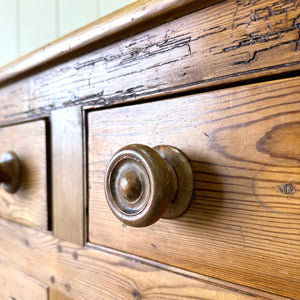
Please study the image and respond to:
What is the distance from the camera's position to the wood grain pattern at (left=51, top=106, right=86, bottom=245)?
426 mm

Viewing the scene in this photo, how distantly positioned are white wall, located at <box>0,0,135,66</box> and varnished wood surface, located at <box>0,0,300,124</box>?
332mm

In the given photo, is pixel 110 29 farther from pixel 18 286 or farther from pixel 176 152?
pixel 18 286

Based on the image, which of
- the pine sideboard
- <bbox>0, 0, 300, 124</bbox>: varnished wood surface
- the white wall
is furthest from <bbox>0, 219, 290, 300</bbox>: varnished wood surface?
the white wall

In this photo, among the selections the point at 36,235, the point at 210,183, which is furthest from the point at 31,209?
the point at 210,183

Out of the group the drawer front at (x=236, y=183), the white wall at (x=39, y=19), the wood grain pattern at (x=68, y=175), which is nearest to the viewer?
the drawer front at (x=236, y=183)

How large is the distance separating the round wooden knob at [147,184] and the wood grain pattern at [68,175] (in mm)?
141

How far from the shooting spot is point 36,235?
498mm

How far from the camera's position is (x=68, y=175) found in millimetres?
443

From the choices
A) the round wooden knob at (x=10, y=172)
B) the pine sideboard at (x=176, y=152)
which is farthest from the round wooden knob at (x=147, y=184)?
the round wooden knob at (x=10, y=172)

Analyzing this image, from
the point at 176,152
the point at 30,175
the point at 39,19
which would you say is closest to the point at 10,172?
the point at 30,175

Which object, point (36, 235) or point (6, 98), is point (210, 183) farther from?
point (6, 98)

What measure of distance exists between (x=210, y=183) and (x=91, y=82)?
8.0 inches

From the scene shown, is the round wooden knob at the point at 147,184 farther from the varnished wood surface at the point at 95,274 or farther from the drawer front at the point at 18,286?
the drawer front at the point at 18,286

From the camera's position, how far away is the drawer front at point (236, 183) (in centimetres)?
25
